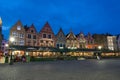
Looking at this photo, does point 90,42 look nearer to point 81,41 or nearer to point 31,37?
point 81,41

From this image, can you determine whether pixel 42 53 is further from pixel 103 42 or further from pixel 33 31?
pixel 103 42

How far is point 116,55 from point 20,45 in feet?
147

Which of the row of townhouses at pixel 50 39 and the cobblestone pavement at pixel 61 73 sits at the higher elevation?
the row of townhouses at pixel 50 39

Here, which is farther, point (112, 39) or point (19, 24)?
point (112, 39)

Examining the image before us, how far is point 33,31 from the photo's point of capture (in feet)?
186

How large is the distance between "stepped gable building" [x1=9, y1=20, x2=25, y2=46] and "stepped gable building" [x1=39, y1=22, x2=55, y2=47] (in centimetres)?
725

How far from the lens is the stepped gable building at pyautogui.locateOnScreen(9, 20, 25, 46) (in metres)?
51.8

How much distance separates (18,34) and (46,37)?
11.4m

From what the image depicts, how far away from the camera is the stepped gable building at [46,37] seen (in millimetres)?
57566

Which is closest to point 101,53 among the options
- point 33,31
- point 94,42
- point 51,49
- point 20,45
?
point 94,42

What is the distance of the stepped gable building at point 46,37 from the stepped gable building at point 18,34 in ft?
23.8

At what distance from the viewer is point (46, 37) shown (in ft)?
193

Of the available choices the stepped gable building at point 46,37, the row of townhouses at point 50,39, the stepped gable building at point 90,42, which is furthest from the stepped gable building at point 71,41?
the stepped gable building at point 46,37

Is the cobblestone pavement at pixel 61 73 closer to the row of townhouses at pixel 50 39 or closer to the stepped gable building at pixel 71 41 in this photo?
the row of townhouses at pixel 50 39
